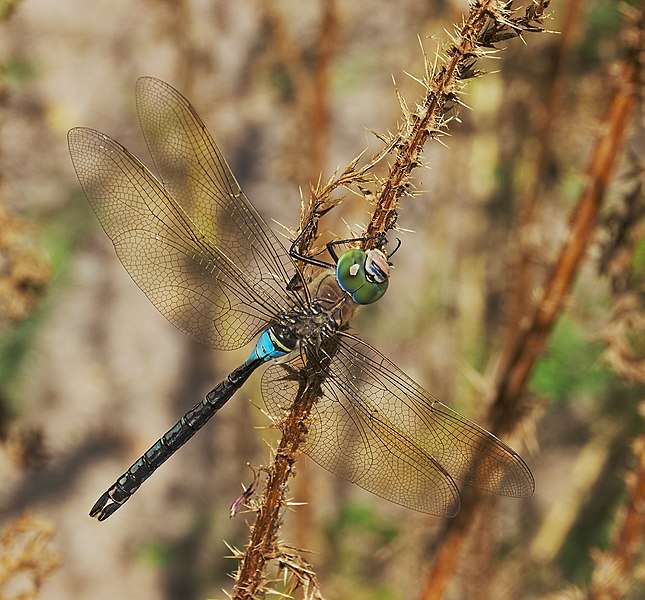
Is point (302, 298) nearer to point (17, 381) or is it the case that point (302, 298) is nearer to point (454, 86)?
point (454, 86)

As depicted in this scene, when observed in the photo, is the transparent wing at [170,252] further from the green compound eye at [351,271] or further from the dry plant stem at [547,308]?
the dry plant stem at [547,308]

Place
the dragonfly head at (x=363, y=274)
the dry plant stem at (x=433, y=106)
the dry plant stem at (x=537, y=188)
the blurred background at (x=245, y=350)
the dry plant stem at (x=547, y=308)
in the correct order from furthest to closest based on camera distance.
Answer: the blurred background at (x=245, y=350), the dry plant stem at (x=537, y=188), the dry plant stem at (x=547, y=308), the dragonfly head at (x=363, y=274), the dry plant stem at (x=433, y=106)

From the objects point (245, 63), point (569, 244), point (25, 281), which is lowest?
point (25, 281)

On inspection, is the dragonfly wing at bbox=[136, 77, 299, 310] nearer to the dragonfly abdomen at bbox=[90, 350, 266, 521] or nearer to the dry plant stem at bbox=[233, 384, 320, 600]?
the dragonfly abdomen at bbox=[90, 350, 266, 521]

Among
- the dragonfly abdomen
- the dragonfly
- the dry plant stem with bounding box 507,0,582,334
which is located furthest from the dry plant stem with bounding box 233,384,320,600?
the dry plant stem with bounding box 507,0,582,334

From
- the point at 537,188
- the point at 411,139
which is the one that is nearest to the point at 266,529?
the point at 411,139

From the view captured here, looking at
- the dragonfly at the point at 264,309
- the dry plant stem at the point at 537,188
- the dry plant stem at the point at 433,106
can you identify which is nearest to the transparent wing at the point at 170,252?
the dragonfly at the point at 264,309

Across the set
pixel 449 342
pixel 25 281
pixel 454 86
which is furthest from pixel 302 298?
pixel 449 342
